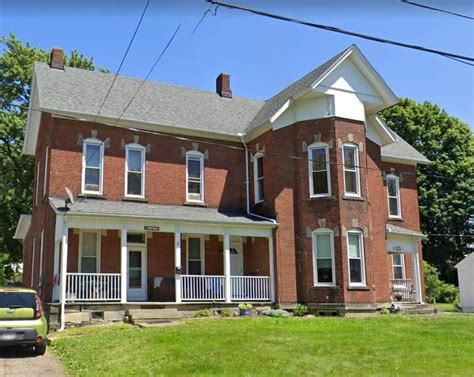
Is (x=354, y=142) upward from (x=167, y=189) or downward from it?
upward

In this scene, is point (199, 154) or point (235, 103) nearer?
point (199, 154)

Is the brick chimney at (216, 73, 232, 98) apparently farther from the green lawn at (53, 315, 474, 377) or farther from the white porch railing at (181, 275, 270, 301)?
the green lawn at (53, 315, 474, 377)

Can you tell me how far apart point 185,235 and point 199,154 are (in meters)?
3.54

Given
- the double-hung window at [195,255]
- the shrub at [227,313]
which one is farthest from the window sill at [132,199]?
the shrub at [227,313]

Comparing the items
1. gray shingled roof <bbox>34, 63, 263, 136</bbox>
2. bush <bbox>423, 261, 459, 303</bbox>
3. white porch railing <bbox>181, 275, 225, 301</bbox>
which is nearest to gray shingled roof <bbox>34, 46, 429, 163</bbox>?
gray shingled roof <bbox>34, 63, 263, 136</bbox>

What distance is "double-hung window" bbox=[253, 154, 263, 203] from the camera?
2325 cm

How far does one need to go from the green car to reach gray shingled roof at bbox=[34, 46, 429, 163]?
9.37 meters

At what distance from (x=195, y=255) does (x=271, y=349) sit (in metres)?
11.2

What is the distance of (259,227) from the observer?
21453mm

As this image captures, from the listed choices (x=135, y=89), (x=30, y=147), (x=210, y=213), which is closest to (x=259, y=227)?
(x=210, y=213)

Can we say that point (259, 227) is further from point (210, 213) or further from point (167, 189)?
point (167, 189)

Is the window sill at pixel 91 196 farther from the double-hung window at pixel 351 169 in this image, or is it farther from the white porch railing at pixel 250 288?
the double-hung window at pixel 351 169

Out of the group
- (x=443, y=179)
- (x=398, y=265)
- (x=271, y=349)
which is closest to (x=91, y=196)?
(x=271, y=349)

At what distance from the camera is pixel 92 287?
61.4 ft
